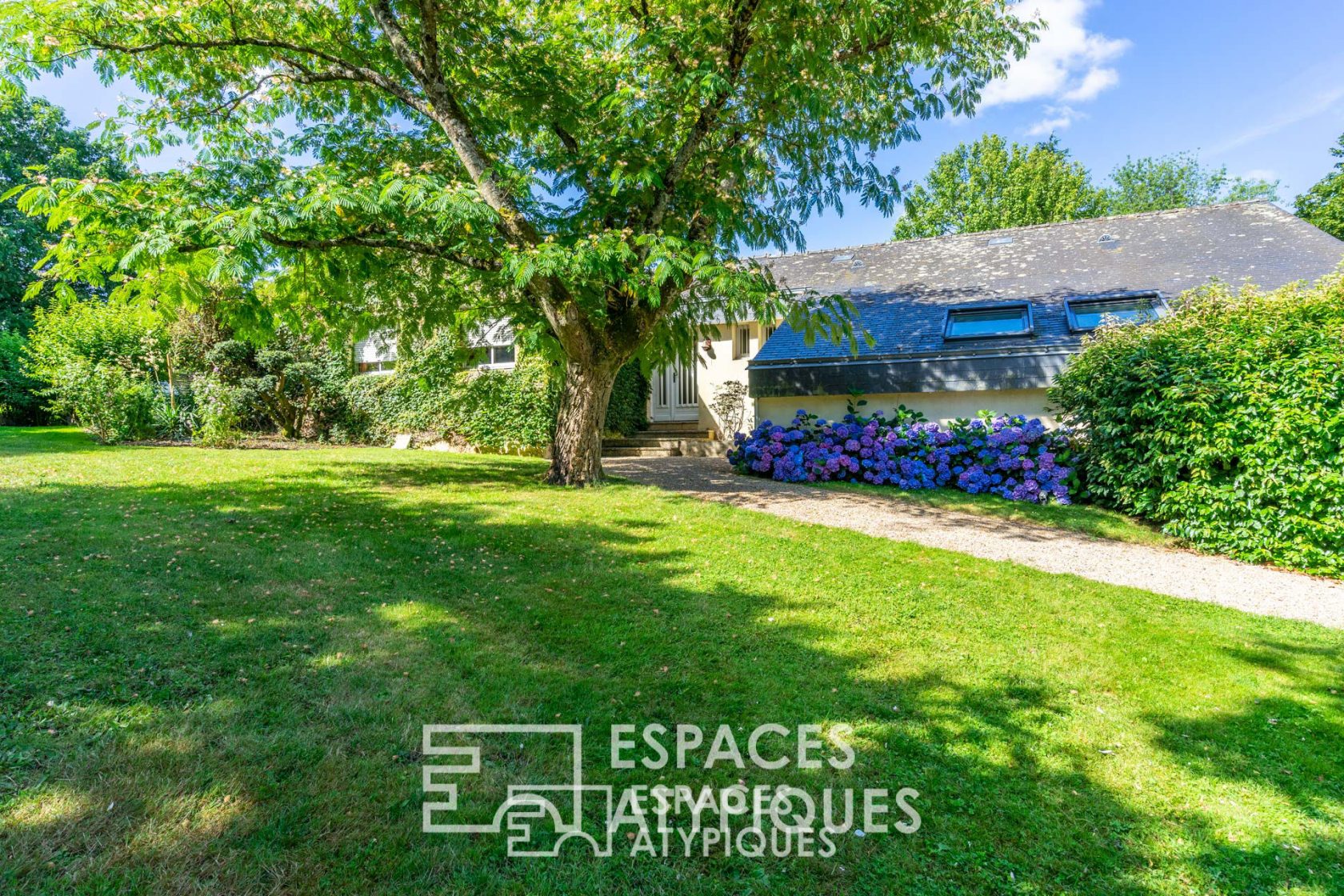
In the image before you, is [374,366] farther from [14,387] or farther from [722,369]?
[722,369]

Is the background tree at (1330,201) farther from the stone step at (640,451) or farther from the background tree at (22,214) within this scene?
the background tree at (22,214)

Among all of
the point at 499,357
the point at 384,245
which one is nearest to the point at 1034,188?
the point at 499,357

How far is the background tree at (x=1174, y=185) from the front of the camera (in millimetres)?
35469

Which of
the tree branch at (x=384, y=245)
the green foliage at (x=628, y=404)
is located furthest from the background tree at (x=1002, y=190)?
the tree branch at (x=384, y=245)

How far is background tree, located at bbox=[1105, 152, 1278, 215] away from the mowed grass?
40.8m

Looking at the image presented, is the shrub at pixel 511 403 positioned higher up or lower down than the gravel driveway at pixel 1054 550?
higher up

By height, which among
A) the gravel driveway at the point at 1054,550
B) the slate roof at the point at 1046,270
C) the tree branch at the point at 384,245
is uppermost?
the slate roof at the point at 1046,270

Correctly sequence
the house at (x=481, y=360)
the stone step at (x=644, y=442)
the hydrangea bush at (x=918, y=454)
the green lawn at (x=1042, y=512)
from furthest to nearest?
the stone step at (x=644, y=442) < the house at (x=481, y=360) < the hydrangea bush at (x=918, y=454) < the green lawn at (x=1042, y=512)

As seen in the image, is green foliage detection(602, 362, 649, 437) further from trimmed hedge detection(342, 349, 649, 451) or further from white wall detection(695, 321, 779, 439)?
white wall detection(695, 321, 779, 439)

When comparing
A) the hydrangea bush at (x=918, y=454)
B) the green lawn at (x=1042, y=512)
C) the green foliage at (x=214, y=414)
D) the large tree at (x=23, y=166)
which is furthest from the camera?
the large tree at (x=23, y=166)

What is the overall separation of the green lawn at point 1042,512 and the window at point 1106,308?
3.89 metres

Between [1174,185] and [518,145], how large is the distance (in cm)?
4225

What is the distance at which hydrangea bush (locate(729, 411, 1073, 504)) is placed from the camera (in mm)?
9391

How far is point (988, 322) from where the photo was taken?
11.7 metres
